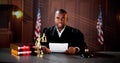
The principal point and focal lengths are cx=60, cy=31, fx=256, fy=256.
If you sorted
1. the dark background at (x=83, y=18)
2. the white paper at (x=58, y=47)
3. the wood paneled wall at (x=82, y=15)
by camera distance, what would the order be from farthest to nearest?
the wood paneled wall at (x=82, y=15), the dark background at (x=83, y=18), the white paper at (x=58, y=47)

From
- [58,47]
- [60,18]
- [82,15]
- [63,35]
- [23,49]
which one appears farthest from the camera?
[82,15]

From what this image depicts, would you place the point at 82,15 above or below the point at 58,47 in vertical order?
above

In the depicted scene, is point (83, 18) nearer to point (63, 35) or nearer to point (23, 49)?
point (63, 35)

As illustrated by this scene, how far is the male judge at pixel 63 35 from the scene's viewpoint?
12.1ft

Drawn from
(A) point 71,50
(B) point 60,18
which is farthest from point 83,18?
(A) point 71,50

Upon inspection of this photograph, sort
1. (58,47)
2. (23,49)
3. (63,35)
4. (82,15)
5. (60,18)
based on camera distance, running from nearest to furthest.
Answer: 1. (23,49)
2. (58,47)
3. (60,18)
4. (63,35)
5. (82,15)

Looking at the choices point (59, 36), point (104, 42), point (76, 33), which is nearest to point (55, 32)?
point (59, 36)

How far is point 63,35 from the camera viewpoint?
379cm

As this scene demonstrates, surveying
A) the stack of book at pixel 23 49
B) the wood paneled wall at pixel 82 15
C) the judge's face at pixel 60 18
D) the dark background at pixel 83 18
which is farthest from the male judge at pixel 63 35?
the wood paneled wall at pixel 82 15

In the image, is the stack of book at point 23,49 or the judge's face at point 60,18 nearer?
the stack of book at point 23,49

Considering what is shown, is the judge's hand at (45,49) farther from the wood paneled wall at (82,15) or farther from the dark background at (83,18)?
the wood paneled wall at (82,15)

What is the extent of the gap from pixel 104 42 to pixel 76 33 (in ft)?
14.9

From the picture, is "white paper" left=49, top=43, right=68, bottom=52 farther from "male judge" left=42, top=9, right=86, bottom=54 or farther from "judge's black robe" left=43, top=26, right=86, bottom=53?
"judge's black robe" left=43, top=26, right=86, bottom=53

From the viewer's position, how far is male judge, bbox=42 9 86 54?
368cm
